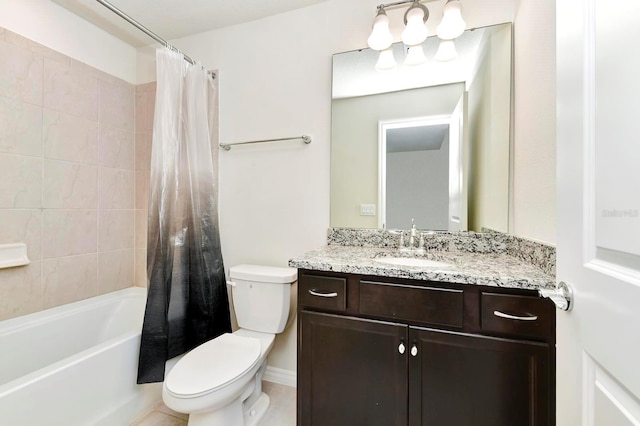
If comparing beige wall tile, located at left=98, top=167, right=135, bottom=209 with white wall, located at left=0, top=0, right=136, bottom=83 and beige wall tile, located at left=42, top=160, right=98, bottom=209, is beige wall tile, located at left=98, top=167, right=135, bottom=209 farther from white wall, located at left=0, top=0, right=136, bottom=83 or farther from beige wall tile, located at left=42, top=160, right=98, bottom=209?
white wall, located at left=0, top=0, right=136, bottom=83

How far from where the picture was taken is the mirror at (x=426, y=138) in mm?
1472

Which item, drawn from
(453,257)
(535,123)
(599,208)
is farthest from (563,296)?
(535,123)

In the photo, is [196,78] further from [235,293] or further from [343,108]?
[235,293]

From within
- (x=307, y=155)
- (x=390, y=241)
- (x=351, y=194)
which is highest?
(x=307, y=155)

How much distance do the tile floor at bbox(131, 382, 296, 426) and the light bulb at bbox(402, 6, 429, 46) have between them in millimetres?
2177

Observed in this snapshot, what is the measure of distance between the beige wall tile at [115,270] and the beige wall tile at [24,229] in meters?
0.38

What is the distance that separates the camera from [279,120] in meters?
1.89

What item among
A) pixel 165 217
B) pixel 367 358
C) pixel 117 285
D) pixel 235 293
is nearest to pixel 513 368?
pixel 367 358

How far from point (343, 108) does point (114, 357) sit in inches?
73.6

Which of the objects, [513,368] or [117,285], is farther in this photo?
[117,285]

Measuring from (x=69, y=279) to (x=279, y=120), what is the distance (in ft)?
5.76

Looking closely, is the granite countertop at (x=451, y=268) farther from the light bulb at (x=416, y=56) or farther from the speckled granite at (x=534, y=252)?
the light bulb at (x=416, y=56)

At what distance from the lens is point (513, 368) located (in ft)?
3.16

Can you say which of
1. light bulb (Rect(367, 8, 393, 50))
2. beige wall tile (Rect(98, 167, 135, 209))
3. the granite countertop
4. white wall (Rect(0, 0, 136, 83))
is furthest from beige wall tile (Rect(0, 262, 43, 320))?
light bulb (Rect(367, 8, 393, 50))
